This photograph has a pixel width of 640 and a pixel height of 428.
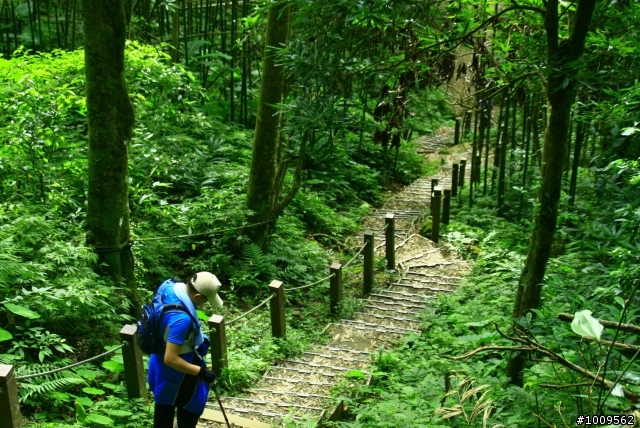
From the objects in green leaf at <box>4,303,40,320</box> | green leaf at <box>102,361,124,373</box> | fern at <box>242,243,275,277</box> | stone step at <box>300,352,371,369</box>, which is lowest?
stone step at <box>300,352,371,369</box>

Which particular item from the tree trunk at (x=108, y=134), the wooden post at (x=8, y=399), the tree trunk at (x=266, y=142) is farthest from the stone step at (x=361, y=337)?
the wooden post at (x=8, y=399)

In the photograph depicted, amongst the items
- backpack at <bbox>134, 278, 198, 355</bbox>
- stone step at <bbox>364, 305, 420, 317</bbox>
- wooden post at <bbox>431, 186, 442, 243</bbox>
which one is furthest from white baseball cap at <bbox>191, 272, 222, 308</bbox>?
wooden post at <bbox>431, 186, 442, 243</bbox>

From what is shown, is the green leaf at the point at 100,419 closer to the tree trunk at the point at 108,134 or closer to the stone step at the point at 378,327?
the tree trunk at the point at 108,134

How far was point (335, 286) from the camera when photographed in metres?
7.59

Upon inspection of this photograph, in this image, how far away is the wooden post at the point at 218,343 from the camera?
521 centimetres

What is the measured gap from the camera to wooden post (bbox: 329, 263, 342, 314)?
7.45 m

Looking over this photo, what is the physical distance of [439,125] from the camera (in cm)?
2039

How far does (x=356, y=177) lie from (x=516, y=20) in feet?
27.8

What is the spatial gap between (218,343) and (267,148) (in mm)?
3874

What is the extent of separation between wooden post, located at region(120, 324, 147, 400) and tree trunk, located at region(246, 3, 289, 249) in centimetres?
412

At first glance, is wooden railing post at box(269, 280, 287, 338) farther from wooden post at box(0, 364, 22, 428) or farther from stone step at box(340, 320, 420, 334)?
wooden post at box(0, 364, 22, 428)

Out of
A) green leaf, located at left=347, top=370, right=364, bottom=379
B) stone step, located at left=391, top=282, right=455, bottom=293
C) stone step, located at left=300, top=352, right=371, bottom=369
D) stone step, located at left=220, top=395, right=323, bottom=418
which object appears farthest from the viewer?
stone step, located at left=391, top=282, right=455, bottom=293

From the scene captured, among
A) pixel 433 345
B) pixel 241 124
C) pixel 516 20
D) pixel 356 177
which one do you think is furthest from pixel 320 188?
pixel 516 20

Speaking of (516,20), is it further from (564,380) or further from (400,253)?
(400,253)
